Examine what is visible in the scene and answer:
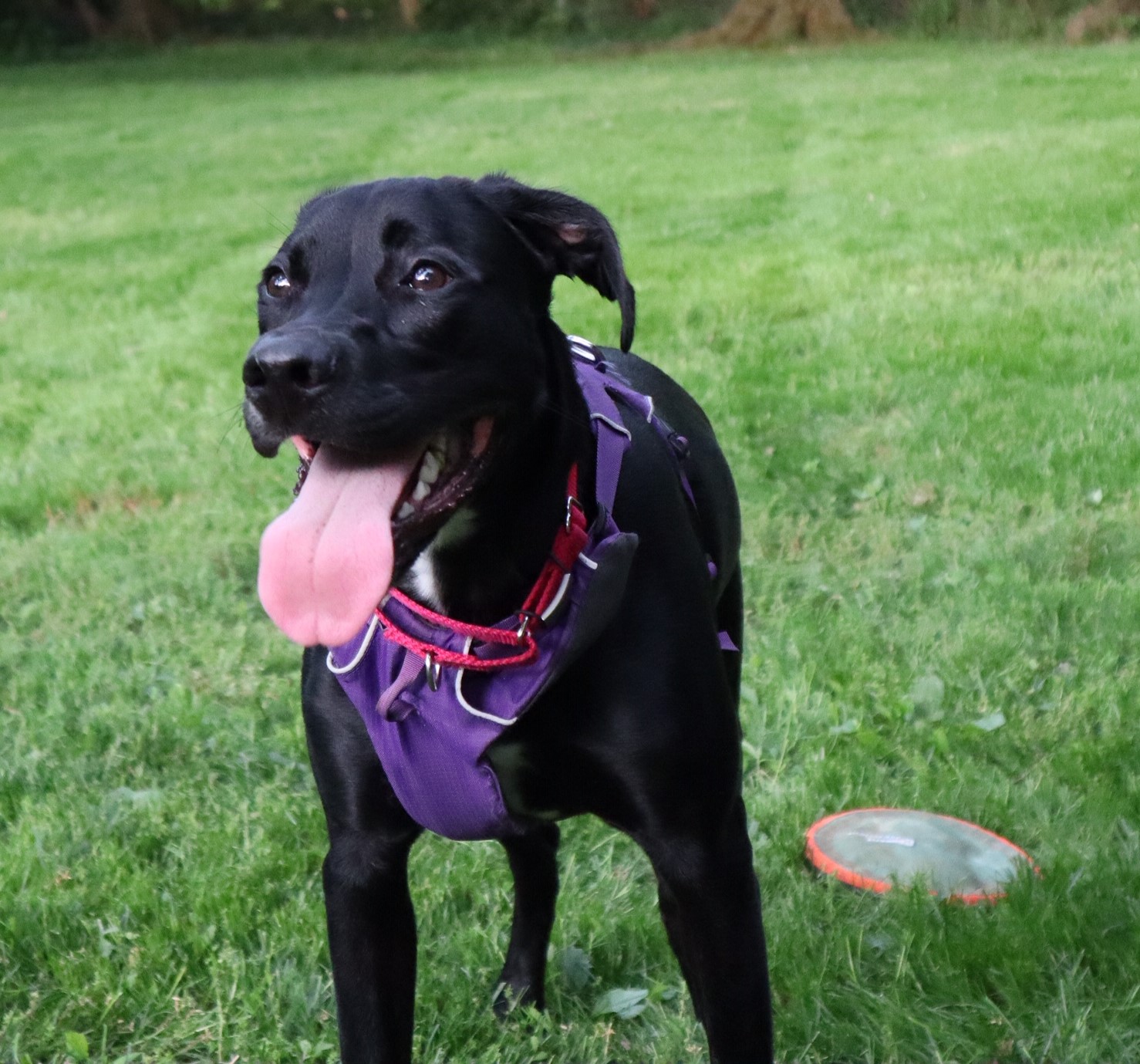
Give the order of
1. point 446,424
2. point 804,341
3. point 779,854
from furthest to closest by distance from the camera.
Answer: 1. point 804,341
2. point 779,854
3. point 446,424

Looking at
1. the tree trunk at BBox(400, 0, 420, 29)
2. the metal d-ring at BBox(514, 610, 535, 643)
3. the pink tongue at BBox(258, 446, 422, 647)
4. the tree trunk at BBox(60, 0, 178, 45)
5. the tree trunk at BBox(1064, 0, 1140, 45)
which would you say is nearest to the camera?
the pink tongue at BBox(258, 446, 422, 647)

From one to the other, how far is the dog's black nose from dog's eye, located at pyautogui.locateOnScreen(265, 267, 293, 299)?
394 mm

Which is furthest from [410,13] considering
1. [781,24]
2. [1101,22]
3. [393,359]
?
[393,359]

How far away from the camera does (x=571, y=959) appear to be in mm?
3086

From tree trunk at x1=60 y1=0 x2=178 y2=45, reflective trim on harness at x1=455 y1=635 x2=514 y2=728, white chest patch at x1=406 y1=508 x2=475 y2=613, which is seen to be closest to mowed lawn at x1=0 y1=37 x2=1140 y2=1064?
reflective trim on harness at x1=455 y1=635 x2=514 y2=728

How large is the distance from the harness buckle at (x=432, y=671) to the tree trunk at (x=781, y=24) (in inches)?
1118

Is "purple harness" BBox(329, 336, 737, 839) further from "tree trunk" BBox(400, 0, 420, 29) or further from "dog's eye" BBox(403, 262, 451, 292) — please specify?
"tree trunk" BBox(400, 0, 420, 29)

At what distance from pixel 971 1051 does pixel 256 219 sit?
10.8 metres

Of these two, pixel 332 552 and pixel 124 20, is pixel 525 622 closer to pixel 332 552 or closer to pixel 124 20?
pixel 332 552

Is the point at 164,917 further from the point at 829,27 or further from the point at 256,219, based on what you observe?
the point at 829,27

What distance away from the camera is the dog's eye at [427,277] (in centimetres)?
242

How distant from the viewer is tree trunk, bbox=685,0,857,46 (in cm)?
2898

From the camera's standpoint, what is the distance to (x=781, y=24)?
97.3 feet

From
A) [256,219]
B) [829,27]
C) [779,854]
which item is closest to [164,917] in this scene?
[779,854]
